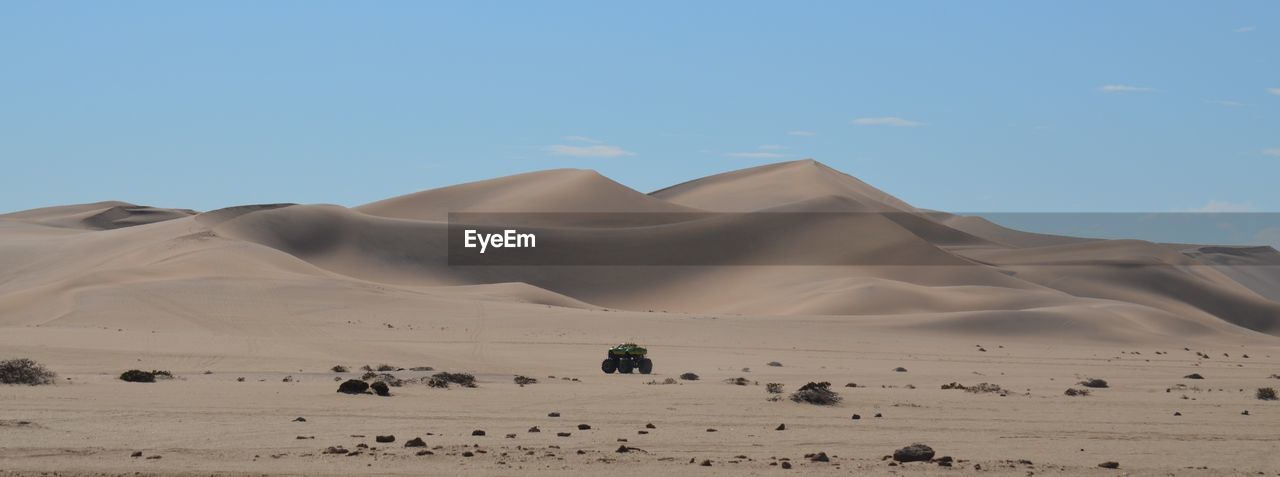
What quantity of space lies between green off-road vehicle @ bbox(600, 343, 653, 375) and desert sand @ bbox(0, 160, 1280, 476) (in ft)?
1.58

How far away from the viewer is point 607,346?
47562 mm

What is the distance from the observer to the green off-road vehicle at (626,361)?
34.4 m

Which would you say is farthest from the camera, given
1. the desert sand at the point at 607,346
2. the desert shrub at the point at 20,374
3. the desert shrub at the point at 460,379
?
the desert shrub at the point at 460,379

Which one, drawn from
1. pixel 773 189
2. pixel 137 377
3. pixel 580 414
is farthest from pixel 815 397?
pixel 773 189

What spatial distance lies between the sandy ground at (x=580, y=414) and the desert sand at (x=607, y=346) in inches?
3.8

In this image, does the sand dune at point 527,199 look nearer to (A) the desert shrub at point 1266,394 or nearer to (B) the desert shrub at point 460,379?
(B) the desert shrub at point 460,379

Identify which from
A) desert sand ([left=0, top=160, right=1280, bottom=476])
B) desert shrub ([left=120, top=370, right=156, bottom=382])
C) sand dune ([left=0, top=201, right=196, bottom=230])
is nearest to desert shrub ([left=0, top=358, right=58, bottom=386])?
desert sand ([left=0, top=160, right=1280, bottom=476])

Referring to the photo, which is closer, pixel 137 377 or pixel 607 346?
pixel 137 377

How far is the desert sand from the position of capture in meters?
17.5

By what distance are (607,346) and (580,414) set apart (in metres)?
25.2

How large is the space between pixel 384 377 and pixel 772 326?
3232 cm

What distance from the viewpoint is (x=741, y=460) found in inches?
658

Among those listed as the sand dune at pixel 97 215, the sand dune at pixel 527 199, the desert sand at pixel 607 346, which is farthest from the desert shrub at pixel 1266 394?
the sand dune at pixel 97 215

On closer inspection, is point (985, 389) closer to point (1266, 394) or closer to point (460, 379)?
point (1266, 394)
